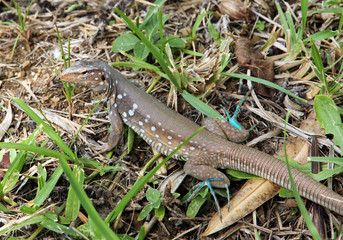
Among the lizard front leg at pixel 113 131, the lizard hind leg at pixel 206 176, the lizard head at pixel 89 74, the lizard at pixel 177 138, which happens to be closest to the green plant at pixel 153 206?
the lizard hind leg at pixel 206 176

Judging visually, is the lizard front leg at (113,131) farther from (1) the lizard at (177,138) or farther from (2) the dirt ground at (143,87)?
(2) the dirt ground at (143,87)

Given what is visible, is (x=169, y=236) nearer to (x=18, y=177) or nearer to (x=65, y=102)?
(x=18, y=177)

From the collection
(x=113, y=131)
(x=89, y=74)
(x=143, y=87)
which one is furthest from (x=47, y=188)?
(x=143, y=87)

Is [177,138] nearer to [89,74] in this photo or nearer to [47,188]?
[89,74]

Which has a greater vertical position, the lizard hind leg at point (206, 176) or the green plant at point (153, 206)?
the lizard hind leg at point (206, 176)

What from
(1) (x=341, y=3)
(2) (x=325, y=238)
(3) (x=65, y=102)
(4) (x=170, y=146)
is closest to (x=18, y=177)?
(3) (x=65, y=102)

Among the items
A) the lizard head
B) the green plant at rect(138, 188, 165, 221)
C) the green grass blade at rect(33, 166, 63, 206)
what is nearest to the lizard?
the lizard head

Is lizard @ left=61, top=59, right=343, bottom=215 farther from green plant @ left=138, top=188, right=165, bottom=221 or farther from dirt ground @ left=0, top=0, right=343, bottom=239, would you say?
green plant @ left=138, top=188, right=165, bottom=221
